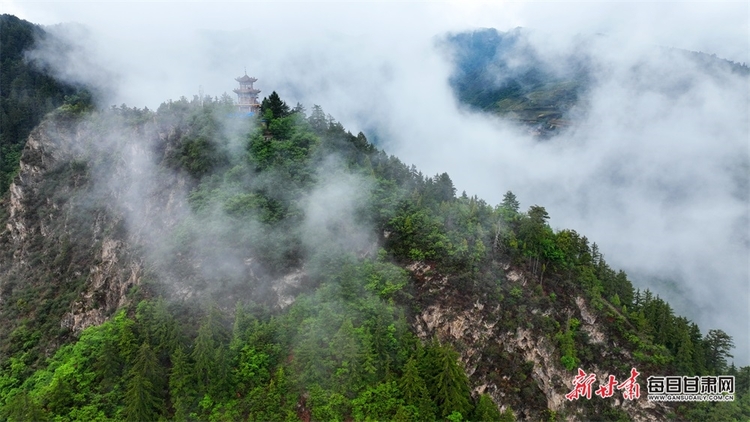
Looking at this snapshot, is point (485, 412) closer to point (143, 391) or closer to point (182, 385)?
point (182, 385)

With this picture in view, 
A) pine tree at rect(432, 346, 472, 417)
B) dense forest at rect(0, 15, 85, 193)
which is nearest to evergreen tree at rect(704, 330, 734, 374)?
pine tree at rect(432, 346, 472, 417)

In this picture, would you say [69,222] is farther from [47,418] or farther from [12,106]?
[12,106]

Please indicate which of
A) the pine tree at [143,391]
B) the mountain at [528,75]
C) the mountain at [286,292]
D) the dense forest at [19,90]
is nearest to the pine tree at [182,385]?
the mountain at [286,292]

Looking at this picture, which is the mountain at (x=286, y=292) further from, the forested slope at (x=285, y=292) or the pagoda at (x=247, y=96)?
the pagoda at (x=247, y=96)

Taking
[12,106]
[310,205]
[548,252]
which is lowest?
[310,205]

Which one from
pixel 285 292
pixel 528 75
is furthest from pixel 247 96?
pixel 528 75

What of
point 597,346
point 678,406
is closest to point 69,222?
point 597,346
